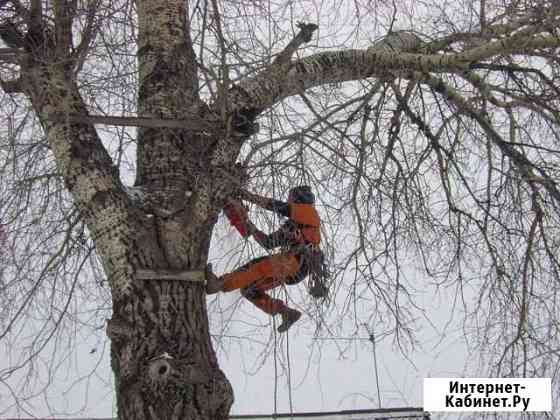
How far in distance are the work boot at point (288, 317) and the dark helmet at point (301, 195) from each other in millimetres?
541

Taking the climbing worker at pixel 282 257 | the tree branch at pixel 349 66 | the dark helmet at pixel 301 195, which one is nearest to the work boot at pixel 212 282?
the climbing worker at pixel 282 257

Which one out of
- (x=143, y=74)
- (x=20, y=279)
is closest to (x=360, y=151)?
(x=143, y=74)

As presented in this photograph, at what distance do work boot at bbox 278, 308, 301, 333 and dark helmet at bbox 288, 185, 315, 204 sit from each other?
0.54 m

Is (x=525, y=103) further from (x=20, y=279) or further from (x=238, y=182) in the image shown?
(x=20, y=279)

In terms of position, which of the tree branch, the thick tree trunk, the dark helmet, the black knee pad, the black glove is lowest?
the thick tree trunk

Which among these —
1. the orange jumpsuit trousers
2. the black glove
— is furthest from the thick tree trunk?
the black glove

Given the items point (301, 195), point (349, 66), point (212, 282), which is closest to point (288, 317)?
point (212, 282)

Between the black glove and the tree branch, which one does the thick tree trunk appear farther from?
the tree branch

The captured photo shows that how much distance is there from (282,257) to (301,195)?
50cm

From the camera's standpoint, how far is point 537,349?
3.97 m

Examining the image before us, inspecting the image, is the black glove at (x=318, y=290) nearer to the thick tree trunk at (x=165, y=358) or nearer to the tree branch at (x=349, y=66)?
the thick tree trunk at (x=165, y=358)

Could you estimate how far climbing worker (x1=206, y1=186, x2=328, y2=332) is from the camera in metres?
3.32

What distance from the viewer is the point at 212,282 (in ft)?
11.6

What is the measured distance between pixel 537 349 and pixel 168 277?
2073 mm
